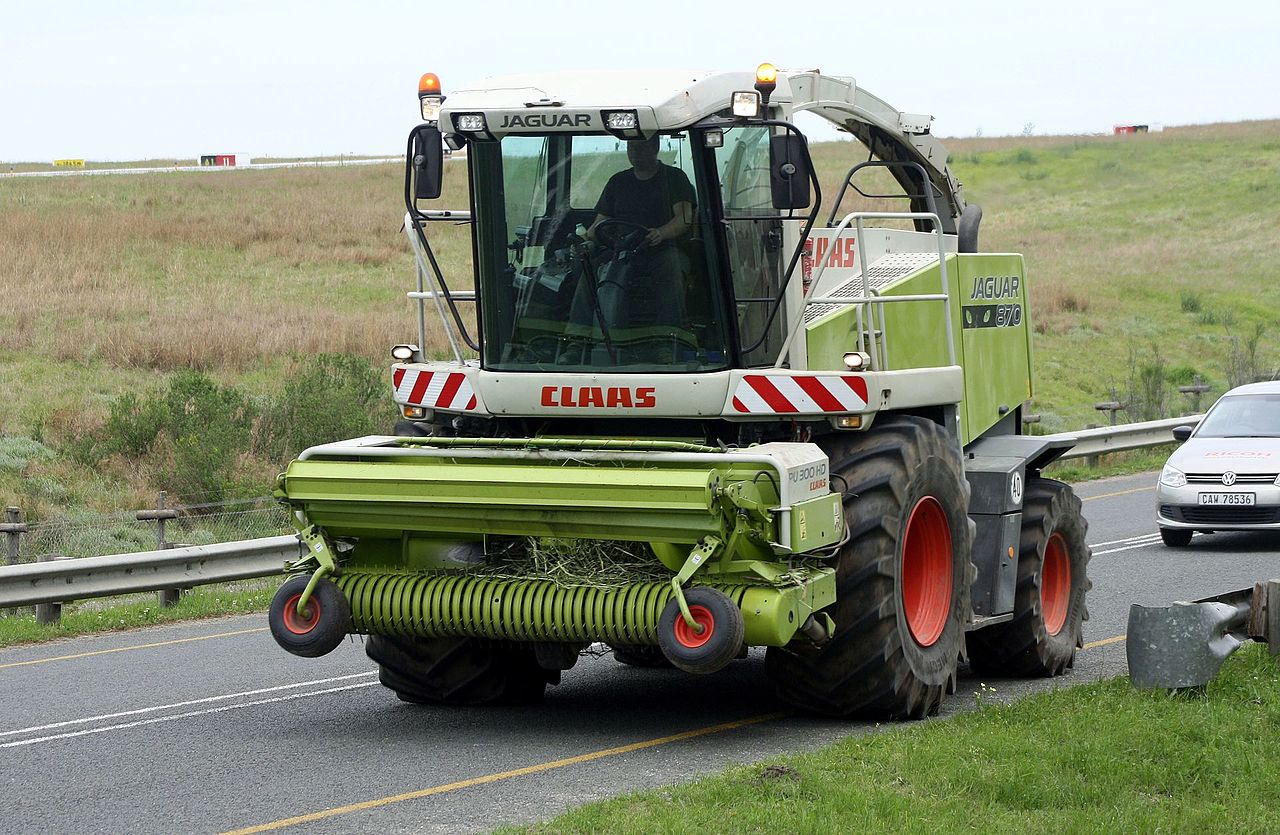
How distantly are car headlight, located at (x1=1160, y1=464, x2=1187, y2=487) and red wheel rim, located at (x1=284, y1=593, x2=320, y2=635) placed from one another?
37.5 ft

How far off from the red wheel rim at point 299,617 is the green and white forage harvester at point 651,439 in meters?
0.01

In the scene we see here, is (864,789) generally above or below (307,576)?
below

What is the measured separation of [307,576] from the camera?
30.0 ft

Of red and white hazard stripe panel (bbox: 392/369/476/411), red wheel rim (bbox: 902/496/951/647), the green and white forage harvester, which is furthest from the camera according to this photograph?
red and white hazard stripe panel (bbox: 392/369/476/411)

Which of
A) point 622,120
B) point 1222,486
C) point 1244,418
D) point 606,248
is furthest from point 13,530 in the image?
point 1244,418

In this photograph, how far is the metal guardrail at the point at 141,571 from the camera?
45.3 ft

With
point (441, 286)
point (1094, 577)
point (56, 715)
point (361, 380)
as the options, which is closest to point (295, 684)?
point (56, 715)

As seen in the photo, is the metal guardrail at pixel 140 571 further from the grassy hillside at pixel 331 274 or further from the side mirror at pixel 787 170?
the side mirror at pixel 787 170

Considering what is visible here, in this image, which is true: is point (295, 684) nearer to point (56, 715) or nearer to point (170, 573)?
point (56, 715)

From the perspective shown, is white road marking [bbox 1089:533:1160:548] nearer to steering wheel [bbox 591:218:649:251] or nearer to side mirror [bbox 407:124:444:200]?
steering wheel [bbox 591:218:649:251]

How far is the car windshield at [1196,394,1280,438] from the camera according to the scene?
18.8 m

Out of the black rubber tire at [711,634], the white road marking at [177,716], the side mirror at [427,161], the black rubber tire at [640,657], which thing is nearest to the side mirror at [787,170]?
the side mirror at [427,161]

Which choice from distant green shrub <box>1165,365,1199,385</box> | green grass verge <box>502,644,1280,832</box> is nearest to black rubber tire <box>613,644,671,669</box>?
green grass verge <box>502,644,1280,832</box>

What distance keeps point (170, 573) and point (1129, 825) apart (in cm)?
1020
